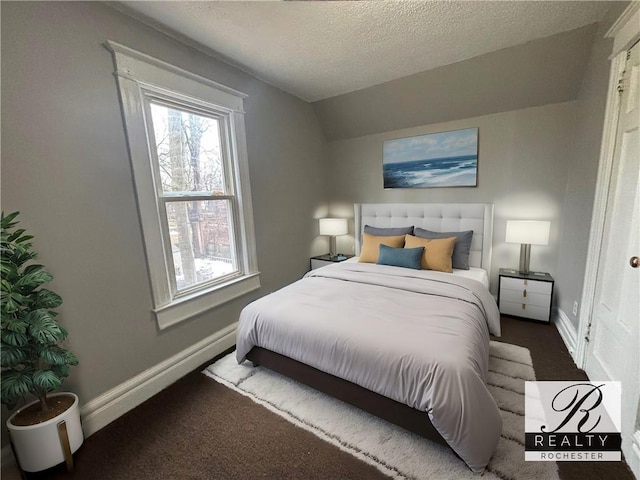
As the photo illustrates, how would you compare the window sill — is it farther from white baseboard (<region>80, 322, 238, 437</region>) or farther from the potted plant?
the potted plant

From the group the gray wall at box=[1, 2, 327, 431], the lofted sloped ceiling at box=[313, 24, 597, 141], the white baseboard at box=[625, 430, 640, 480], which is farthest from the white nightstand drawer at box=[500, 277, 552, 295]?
the gray wall at box=[1, 2, 327, 431]

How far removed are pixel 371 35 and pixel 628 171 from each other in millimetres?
1947

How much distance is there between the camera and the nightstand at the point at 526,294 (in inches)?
110

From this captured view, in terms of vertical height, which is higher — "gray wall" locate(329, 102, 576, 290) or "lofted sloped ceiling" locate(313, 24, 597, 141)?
"lofted sloped ceiling" locate(313, 24, 597, 141)

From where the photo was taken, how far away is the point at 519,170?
3059 millimetres

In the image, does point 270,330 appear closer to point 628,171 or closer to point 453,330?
point 453,330

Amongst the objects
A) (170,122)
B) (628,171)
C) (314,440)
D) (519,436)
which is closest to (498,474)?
(519,436)

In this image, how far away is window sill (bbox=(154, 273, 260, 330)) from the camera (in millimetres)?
2160

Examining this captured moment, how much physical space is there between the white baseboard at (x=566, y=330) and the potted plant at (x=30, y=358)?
347 cm

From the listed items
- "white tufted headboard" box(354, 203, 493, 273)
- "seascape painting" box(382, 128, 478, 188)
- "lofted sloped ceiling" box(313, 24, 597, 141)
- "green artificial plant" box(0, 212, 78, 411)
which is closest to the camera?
"green artificial plant" box(0, 212, 78, 411)

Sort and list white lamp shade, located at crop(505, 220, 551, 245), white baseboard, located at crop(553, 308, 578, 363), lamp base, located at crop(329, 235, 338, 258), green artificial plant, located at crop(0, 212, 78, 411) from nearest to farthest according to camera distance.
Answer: green artificial plant, located at crop(0, 212, 78, 411) → white baseboard, located at crop(553, 308, 578, 363) → white lamp shade, located at crop(505, 220, 551, 245) → lamp base, located at crop(329, 235, 338, 258)

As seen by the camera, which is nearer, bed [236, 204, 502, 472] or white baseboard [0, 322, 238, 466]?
bed [236, 204, 502, 472]

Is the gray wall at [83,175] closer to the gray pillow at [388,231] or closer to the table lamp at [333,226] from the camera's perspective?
the table lamp at [333,226]

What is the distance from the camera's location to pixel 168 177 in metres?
2.22
